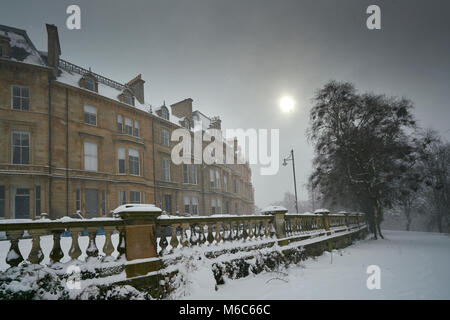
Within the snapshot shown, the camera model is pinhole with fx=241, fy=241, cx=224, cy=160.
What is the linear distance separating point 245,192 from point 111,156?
31.7 meters

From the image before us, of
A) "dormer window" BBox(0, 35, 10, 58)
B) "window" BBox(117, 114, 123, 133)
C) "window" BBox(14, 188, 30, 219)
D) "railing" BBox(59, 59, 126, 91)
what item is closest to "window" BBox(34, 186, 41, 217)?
"window" BBox(14, 188, 30, 219)

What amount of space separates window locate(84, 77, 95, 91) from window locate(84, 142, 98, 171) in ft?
16.0

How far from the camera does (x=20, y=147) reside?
1590 cm

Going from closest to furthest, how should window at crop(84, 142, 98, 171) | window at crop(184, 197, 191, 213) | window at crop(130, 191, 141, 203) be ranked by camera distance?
1. window at crop(84, 142, 98, 171)
2. window at crop(130, 191, 141, 203)
3. window at crop(184, 197, 191, 213)

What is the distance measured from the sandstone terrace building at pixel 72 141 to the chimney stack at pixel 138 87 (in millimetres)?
61

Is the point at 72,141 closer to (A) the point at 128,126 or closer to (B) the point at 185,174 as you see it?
(A) the point at 128,126

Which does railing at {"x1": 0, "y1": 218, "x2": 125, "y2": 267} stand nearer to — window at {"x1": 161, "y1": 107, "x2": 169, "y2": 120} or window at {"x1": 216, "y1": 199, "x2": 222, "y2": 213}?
window at {"x1": 161, "y1": 107, "x2": 169, "y2": 120}

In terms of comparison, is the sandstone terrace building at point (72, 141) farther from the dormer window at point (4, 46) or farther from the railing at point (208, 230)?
the railing at point (208, 230)

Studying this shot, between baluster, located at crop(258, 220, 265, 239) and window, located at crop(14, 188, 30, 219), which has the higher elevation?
window, located at crop(14, 188, 30, 219)

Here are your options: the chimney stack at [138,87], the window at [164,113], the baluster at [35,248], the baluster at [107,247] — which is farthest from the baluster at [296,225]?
the chimney stack at [138,87]

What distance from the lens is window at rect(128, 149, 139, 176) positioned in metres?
21.6

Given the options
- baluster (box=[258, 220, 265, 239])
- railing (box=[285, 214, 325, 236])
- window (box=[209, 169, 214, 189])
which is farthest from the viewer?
window (box=[209, 169, 214, 189])

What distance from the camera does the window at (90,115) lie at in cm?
1948

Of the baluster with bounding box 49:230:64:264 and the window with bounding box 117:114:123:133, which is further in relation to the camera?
the window with bounding box 117:114:123:133
